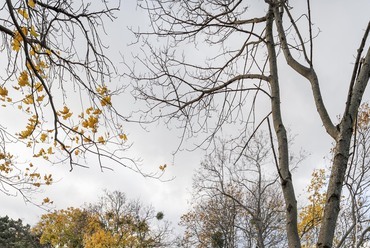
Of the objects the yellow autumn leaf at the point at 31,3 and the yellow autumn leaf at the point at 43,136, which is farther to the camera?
the yellow autumn leaf at the point at 43,136

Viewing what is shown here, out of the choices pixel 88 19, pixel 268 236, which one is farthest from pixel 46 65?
pixel 268 236

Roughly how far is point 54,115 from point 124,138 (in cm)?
57

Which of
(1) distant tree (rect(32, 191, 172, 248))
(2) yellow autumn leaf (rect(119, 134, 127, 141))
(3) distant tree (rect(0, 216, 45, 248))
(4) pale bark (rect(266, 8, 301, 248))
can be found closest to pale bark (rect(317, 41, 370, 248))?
(4) pale bark (rect(266, 8, 301, 248))

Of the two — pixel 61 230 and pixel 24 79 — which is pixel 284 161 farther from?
pixel 61 230

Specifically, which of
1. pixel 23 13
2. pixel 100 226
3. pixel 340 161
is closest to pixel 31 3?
pixel 23 13

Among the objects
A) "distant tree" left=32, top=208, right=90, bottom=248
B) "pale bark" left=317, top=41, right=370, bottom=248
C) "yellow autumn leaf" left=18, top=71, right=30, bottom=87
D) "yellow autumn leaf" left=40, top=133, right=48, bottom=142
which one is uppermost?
"distant tree" left=32, top=208, right=90, bottom=248

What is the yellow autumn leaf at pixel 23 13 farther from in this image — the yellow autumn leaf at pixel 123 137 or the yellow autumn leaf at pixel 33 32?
the yellow autumn leaf at pixel 123 137

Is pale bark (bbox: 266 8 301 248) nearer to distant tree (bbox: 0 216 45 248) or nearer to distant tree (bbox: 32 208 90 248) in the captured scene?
distant tree (bbox: 32 208 90 248)

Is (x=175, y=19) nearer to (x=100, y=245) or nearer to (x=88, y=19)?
(x=88, y=19)

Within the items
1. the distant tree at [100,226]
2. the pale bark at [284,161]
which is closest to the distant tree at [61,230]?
the distant tree at [100,226]

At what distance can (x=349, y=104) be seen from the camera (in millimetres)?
1238

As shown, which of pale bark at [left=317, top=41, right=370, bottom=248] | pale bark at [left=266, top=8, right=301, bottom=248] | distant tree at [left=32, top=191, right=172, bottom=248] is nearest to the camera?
pale bark at [left=317, top=41, right=370, bottom=248]

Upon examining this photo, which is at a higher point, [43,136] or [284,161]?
[43,136]

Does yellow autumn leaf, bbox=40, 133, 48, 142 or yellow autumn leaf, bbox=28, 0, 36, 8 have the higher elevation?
yellow autumn leaf, bbox=28, 0, 36, 8
